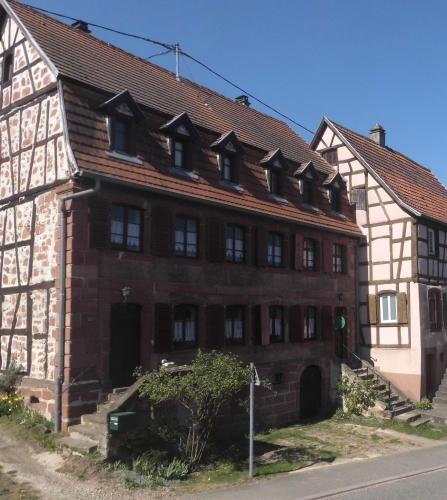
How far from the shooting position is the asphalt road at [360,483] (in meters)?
11.1

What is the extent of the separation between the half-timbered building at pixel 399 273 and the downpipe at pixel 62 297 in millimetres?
13267

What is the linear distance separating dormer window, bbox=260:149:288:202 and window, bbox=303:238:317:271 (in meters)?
1.90

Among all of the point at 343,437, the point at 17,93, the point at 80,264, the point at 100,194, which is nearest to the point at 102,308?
the point at 80,264

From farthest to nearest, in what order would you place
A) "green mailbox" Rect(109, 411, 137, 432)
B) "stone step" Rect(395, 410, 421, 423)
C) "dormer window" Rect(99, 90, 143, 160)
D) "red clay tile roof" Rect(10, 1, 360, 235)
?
1. "stone step" Rect(395, 410, 421, 423)
2. "dormer window" Rect(99, 90, 143, 160)
3. "red clay tile roof" Rect(10, 1, 360, 235)
4. "green mailbox" Rect(109, 411, 137, 432)

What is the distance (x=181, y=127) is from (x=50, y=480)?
10157 millimetres

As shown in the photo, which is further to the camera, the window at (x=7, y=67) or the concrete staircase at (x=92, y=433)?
the window at (x=7, y=67)

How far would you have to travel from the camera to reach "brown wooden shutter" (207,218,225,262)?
17672mm

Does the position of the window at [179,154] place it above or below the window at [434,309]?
above

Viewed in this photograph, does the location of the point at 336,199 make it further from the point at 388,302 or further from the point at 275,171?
the point at 388,302

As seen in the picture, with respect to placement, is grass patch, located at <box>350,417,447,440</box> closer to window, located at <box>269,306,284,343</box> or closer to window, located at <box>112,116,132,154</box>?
window, located at <box>269,306,284,343</box>

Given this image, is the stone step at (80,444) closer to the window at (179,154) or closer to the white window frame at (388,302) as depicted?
the window at (179,154)

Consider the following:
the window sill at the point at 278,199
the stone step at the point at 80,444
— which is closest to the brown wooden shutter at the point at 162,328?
the stone step at the point at 80,444

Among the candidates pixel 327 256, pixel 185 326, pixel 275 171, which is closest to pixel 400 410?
pixel 327 256

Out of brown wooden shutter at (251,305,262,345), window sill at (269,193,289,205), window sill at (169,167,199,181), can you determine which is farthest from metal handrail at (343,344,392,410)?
window sill at (169,167,199,181)
